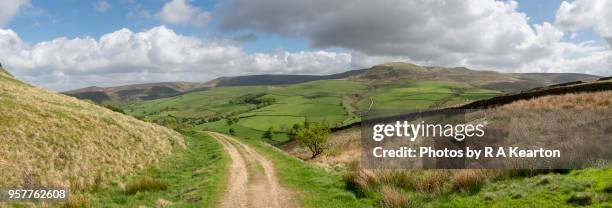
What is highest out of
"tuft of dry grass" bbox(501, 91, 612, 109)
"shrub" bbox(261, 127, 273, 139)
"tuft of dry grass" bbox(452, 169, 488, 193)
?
"tuft of dry grass" bbox(501, 91, 612, 109)

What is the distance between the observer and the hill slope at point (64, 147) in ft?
78.0

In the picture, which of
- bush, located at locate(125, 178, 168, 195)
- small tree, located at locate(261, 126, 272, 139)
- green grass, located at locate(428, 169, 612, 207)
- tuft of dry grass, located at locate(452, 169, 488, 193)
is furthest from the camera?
small tree, located at locate(261, 126, 272, 139)

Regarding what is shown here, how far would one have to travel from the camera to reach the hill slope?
78.0 feet

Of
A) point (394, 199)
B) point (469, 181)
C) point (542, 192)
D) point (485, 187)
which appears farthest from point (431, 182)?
point (542, 192)

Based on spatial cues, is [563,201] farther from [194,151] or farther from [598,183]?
[194,151]

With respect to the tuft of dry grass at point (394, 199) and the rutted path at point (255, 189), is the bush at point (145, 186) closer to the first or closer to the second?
the rutted path at point (255, 189)


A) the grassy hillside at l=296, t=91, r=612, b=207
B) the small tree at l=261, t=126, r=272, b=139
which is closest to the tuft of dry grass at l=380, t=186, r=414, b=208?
the grassy hillside at l=296, t=91, r=612, b=207

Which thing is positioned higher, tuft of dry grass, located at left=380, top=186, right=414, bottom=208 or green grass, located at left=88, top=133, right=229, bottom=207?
tuft of dry grass, located at left=380, top=186, right=414, bottom=208

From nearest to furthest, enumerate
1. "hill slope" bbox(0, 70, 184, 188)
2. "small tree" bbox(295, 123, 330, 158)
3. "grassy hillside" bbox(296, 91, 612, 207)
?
1. "grassy hillside" bbox(296, 91, 612, 207)
2. "hill slope" bbox(0, 70, 184, 188)
3. "small tree" bbox(295, 123, 330, 158)

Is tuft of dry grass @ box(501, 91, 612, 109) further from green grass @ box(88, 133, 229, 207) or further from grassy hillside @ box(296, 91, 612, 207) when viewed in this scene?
green grass @ box(88, 133, 229, 207)

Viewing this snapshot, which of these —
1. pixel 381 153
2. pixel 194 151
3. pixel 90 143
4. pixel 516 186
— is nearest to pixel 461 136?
pixel 381 153

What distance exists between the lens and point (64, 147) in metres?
28.6

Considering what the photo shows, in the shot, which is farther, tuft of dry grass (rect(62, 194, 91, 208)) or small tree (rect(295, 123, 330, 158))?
small tree (rect(295, 123, 330, 158))

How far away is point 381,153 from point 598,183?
552 inches
